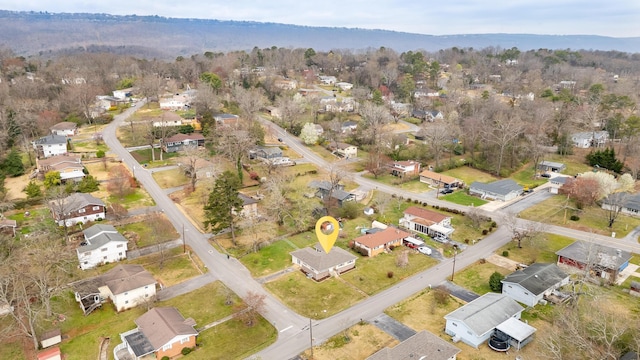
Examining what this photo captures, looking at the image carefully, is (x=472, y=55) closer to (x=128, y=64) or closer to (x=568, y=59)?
(x=568, y=59)

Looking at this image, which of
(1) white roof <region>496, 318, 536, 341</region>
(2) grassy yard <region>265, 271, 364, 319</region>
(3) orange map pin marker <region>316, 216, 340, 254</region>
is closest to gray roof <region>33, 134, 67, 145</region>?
(2) grassy yard <region>265, 271, 364, 319</region>

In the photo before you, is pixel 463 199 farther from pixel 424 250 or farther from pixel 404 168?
pixel 424 250

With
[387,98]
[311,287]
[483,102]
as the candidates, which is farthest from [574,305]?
[387,98]

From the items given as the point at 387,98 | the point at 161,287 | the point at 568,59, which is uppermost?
the point at 568,59

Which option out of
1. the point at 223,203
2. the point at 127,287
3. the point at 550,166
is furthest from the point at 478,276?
the point at 550,166

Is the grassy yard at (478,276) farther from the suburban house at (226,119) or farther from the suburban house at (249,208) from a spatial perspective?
the suburban house at (226,119)

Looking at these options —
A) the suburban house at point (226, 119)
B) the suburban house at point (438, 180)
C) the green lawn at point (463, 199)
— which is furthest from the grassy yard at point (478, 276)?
the suburban house at point (226, 119)

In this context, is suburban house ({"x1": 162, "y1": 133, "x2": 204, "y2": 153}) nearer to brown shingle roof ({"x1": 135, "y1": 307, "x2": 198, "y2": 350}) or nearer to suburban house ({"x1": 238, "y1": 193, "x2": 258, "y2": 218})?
suburban house ({"x1": 238, "y1": 193, "x2": 258, "y2": 218})
